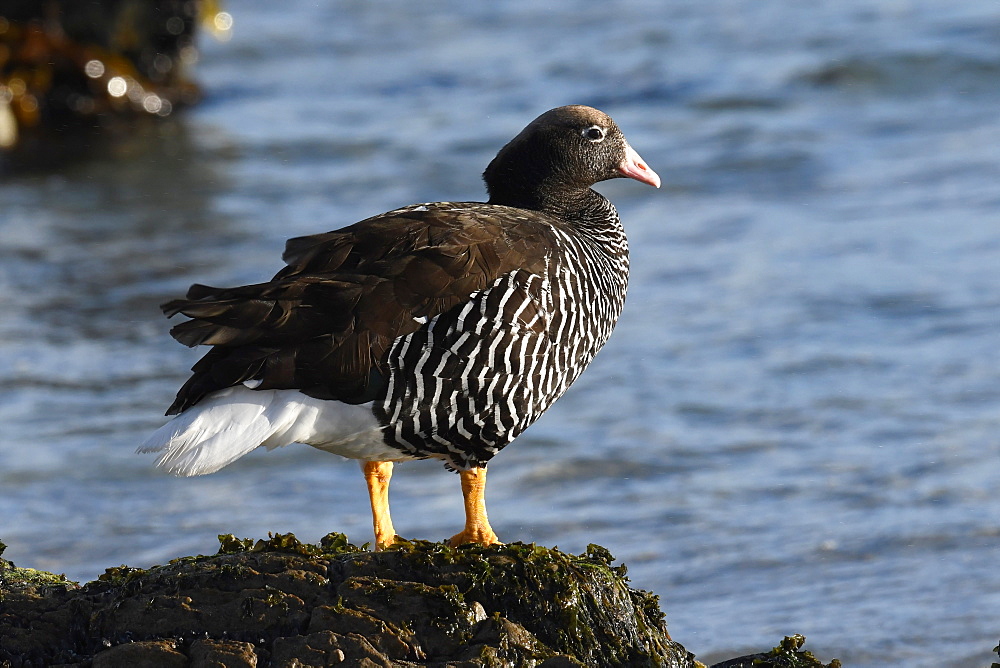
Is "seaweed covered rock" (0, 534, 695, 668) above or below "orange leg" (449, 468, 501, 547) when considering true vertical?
below

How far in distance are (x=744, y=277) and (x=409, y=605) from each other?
7.44 metres

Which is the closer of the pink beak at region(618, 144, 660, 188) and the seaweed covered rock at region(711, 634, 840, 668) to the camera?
the seaweed covered rock at region(711, 634, 840, 668)

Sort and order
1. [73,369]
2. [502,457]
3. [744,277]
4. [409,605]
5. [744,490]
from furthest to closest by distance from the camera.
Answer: [744,277] < [73,369] < [502,457] < [744,490] < [409,605]

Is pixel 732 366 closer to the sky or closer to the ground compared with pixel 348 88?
closer to the ground

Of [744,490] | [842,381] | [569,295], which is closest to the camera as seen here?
[569,295]

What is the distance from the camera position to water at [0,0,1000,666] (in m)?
7.47

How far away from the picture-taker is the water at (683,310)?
747cm

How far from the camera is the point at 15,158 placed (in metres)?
16.4

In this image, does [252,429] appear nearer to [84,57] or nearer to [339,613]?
[339,613]

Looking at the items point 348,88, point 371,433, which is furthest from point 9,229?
point 371,433

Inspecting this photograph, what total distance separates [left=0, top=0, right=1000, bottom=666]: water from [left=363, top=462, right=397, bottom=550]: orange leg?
1.73 metres

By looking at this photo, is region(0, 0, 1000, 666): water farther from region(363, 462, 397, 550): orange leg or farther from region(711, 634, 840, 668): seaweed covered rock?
region(363, 462, 397, 550): orange leg

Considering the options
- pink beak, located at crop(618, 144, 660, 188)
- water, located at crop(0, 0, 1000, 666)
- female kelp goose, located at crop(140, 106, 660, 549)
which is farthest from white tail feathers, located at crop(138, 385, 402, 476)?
water, located at crop(0, 0, 1000, 666)

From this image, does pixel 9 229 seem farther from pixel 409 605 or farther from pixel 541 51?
pixel 409 605
